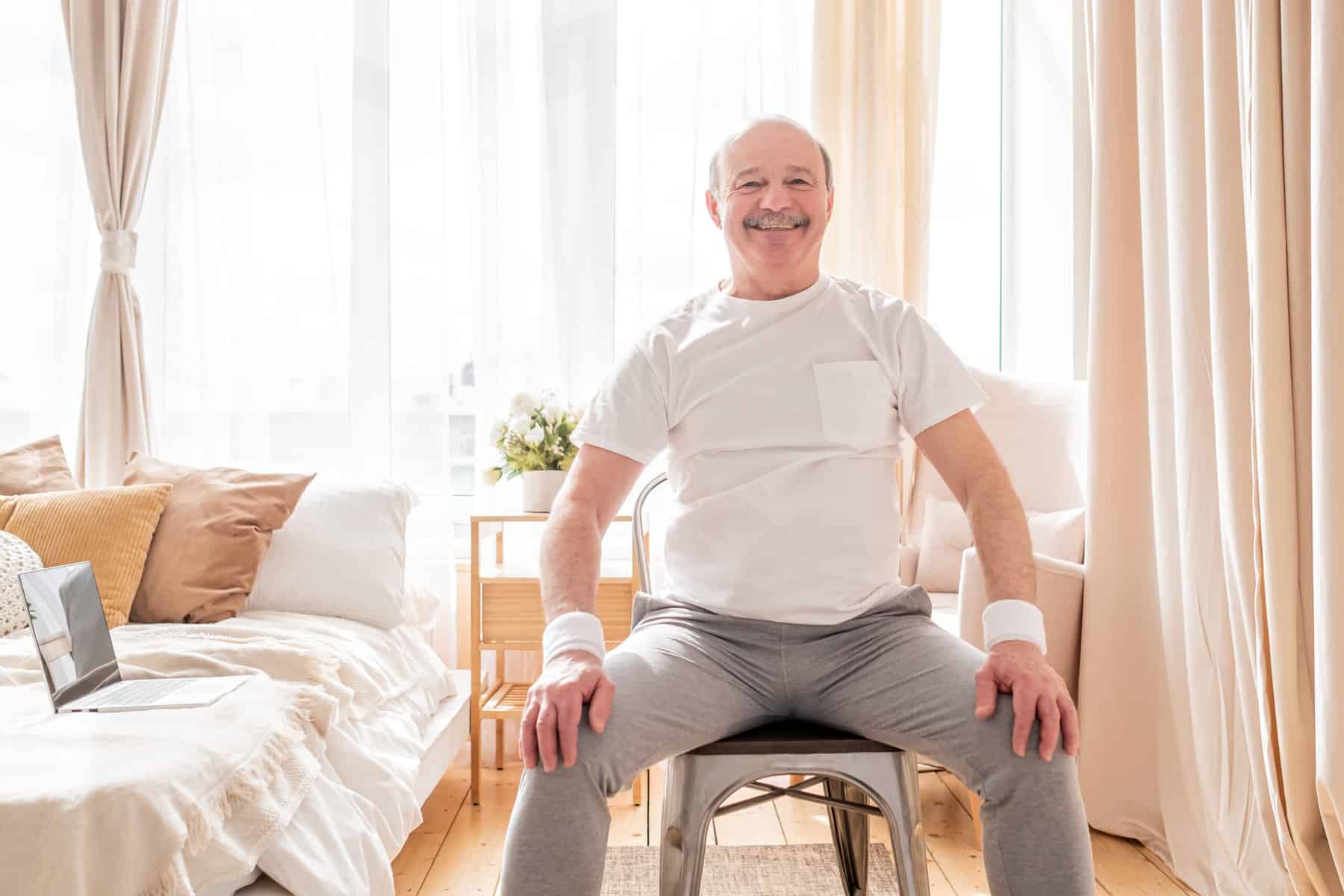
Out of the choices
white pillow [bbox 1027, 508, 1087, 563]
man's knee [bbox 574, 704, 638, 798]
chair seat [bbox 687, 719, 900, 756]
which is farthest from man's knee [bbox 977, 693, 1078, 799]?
white pillow [bbox 1027, 508, 1087, 563]

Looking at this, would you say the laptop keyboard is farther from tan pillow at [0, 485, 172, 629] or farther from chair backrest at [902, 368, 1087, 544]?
chair backrest at [902, 368, 1087, 544]

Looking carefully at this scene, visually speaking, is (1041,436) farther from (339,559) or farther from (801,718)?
(339,559)

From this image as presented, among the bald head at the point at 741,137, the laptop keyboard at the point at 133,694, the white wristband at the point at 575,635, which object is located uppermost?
the bald head at the point at 741,137

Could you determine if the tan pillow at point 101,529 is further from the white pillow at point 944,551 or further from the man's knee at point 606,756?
the white pillow at point 944,551

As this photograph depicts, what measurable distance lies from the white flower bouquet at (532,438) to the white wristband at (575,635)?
159 centimetres

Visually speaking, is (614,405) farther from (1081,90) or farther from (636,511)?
(1081,90)

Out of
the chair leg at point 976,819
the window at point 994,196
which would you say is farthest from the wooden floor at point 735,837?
the window at point 994,196

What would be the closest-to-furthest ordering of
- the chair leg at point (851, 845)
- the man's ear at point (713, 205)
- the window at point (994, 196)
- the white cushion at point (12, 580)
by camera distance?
the chair leg at point (851, 845)
the man's ear at point (713, 205)
the white cushion at point (12, 580)
the window at point (994, 196)

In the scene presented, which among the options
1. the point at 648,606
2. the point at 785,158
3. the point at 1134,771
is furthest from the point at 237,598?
the point at 1134,771

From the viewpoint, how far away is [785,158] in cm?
168

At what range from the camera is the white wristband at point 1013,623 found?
129cm

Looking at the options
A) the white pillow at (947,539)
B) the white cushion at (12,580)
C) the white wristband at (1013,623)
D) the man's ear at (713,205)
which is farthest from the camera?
the white pillow at (947,539)

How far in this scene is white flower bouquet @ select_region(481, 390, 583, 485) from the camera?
2.92 metres

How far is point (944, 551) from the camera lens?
293 centimetres
